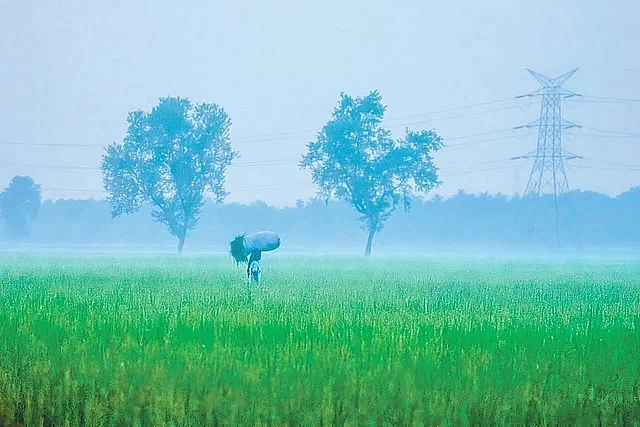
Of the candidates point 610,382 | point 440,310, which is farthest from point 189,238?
point 610,382

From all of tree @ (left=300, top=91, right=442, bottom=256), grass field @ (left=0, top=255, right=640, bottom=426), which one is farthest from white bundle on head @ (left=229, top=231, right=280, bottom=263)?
tree @ (left=300, top=91, right=442, bottom=256)

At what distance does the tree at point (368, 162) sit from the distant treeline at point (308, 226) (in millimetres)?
29059

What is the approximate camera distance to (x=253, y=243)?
2014cm

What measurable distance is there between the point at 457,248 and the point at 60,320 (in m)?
82.4

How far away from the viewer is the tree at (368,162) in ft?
200

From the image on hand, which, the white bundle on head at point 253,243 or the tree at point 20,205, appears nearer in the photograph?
the white bundle on head at point 253,243

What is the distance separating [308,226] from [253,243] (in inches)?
3171

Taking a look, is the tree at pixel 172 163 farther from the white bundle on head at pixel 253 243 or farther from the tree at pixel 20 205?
the white bundle on head at pixel 253 243

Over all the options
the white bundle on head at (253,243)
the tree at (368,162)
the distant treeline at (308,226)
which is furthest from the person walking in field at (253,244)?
the distant treeline at (308,226)

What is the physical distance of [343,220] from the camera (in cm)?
10044

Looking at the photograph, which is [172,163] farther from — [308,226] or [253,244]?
[253,244]

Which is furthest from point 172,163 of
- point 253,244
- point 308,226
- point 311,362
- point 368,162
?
point 311,362

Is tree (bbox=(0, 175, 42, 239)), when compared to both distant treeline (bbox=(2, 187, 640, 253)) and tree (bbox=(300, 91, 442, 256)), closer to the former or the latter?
distant treeline (bbox=(2, 187, 640, 253))

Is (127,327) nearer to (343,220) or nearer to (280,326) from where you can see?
(280,326)
